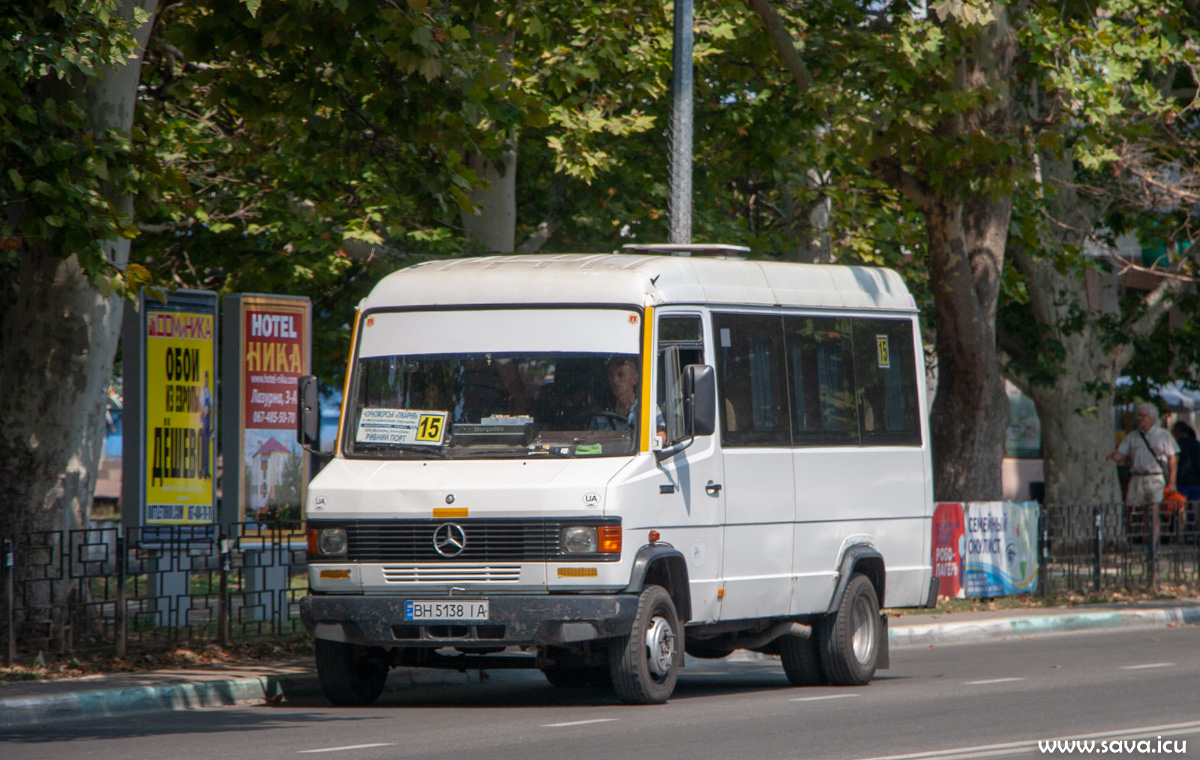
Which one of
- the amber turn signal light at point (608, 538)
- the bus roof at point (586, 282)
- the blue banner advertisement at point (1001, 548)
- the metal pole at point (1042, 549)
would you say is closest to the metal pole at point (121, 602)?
the bus roof at point (586, 282)

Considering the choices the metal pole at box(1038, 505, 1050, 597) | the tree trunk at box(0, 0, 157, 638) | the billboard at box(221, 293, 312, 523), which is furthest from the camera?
the metal pole at box(1038, 505, 1050, 597)

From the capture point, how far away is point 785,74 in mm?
20312

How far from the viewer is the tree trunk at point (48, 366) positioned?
12555 millimetres

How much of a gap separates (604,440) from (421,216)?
419 centimetres

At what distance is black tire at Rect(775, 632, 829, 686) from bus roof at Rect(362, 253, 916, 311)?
243cm

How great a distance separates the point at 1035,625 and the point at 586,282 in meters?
8.25

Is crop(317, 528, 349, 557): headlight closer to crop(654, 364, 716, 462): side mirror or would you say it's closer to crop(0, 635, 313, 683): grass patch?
crop(654, 364, 716, 462): side mirror

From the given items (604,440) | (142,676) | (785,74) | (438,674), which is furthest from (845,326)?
(785,74)

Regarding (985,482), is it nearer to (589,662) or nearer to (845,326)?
(845,326)

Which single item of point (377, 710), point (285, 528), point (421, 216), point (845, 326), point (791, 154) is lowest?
point (377, 710)

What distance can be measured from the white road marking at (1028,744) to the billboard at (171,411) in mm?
7151

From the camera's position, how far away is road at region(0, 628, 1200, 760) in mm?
8711

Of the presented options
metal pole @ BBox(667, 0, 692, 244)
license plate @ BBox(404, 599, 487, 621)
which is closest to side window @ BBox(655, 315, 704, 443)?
license plate @ BBox(404, 599, 487, 621)

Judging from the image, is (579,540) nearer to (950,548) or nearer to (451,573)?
(451,573)
